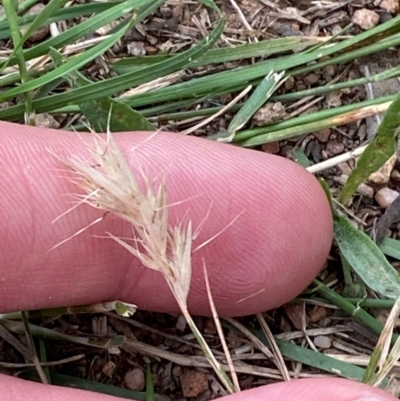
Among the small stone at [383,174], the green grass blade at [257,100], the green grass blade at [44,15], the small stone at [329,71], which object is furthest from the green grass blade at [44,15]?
the small stone at [383,174]

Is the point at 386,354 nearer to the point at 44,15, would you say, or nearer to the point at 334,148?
the point at 334,148

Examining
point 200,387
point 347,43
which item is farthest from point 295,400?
point 347,43

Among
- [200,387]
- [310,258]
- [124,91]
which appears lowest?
[200,387]

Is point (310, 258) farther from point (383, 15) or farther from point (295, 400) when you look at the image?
point (383, 15)

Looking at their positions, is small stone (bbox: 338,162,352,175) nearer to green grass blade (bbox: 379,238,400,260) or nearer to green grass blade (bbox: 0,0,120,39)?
green grass blade (bbox: 379,238,400,260)

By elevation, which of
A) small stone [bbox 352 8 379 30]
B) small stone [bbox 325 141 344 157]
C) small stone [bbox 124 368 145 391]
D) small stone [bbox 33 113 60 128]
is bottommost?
small stone [bbox 124 368 145 391]

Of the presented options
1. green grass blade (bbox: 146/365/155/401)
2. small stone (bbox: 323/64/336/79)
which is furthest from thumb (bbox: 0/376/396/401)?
small stone (bbox: 323/64/336/79)
